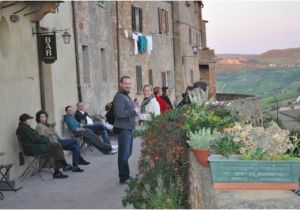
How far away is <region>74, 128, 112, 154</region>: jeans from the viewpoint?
12.9 metres

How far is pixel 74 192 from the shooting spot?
8.48 m

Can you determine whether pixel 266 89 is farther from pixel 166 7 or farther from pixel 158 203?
pixel 158 203

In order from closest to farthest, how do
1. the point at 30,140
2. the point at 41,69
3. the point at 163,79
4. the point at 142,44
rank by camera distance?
the point at 30,140
the point at 41,69
the point at 142,44
the point at 163,79

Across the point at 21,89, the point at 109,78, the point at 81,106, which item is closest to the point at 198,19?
the point at 109,78

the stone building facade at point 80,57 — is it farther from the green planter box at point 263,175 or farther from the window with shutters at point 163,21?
the green planter box at point 263,175

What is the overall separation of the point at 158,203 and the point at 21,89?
20.2 feet

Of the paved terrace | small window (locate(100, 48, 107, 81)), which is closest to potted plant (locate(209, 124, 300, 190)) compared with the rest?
the paved terrace

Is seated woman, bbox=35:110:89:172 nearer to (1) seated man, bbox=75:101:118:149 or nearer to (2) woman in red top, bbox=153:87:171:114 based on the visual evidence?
(2) woman in red top, bbox=153:87:171:114

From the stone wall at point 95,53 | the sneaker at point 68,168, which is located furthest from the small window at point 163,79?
the sneaker at point 68,168

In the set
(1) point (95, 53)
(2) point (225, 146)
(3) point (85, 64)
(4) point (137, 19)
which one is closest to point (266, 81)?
(4) point (137, 19)

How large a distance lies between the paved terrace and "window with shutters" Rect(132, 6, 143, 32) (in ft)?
46.5

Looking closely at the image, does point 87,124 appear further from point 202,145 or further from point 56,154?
point 202,145

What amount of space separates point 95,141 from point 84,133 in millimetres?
346

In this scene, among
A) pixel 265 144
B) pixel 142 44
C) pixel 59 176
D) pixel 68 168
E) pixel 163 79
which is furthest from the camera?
pixel 163 79
